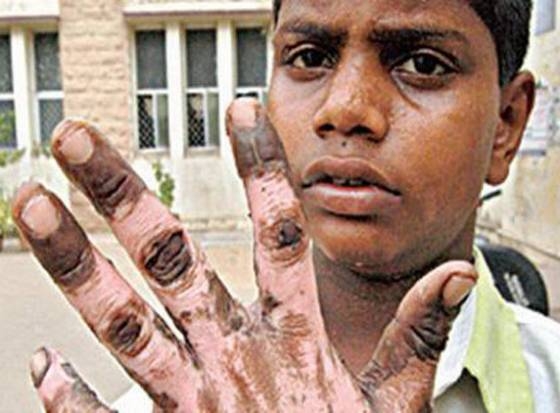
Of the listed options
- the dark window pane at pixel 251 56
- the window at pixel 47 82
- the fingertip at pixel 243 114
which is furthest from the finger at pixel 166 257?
the window at pixel 47 82

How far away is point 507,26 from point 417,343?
2.05 ft

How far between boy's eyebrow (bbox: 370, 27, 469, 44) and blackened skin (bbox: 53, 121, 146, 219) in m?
0.46

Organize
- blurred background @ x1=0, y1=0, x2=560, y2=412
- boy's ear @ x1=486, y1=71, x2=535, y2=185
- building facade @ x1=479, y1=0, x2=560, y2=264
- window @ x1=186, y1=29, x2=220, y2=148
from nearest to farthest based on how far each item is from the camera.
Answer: boy's ear @ x1=486, y1=71, x2=535, y2=185
building facade @ x1=479, y1=0, x2=560, y2=264
blurred background @ x1=0, y1=0, x2=560, y2=412
window @ x1=186, y1=29, x2=220, y2=148

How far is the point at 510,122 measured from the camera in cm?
132

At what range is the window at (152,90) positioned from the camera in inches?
404

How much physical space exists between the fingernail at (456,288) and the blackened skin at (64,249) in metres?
0.36

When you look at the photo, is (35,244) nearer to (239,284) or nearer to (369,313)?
(369,313)

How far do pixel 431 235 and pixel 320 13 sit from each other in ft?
1.19

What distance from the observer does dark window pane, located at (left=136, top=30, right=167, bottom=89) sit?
→ 1025 cm

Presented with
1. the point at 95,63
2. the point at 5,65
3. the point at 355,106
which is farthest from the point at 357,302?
the point at 5,65

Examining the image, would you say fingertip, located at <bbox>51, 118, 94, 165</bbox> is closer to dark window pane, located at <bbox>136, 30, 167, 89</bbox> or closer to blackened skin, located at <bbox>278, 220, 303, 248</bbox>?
blackened skin, located at <bbox>278, 220, 303, 248</bbox>

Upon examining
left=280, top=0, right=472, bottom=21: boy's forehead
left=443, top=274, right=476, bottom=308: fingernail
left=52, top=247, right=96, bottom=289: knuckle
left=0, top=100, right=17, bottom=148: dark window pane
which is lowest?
left=0, top=100, right=17, bottom=148: dark window pane

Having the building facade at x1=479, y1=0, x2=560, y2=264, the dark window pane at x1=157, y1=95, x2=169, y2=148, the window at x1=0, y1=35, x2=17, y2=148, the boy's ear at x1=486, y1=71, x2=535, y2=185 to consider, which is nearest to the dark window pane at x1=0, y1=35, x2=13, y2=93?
the window at x1=0, y1=35, x2=17, y2=148


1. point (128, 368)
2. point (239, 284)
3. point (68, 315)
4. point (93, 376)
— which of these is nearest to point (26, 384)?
point (93, 376)
